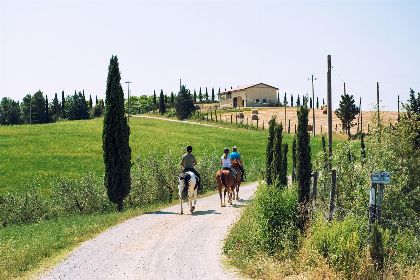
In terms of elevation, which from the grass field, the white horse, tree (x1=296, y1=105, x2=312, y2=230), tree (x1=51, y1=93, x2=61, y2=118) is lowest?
the grass field

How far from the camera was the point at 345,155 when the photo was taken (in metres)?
27.1

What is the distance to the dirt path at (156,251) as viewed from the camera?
48.0 ft

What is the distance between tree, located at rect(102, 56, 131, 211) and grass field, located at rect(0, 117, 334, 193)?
53.9 feet

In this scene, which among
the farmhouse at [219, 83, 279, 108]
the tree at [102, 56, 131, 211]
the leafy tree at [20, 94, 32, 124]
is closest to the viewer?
the tree at [102, 56, 131, 211]

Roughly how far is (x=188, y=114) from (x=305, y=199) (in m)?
98.0

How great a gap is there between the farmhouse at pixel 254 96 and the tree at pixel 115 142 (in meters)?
110

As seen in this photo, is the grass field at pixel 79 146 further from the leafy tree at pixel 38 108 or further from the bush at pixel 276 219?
the leafy tree at pixel 38 108

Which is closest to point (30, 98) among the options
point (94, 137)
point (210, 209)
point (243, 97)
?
point (243, 97)

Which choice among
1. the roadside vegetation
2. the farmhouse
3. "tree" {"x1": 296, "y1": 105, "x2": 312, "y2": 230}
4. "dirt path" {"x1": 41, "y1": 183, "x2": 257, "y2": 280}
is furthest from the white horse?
the farmhouse

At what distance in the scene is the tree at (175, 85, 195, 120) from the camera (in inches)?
4424

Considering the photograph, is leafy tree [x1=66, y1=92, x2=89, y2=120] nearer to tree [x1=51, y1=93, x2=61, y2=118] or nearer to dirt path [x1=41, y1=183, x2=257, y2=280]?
tree [x1=51, y1=93, x2=61, y2=118]

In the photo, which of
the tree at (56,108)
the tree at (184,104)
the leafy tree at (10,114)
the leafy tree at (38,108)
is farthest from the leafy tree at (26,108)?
the tree at (184,104)

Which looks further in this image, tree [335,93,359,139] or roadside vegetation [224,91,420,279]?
tree [335,93,359,139]

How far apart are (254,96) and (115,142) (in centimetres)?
11322
